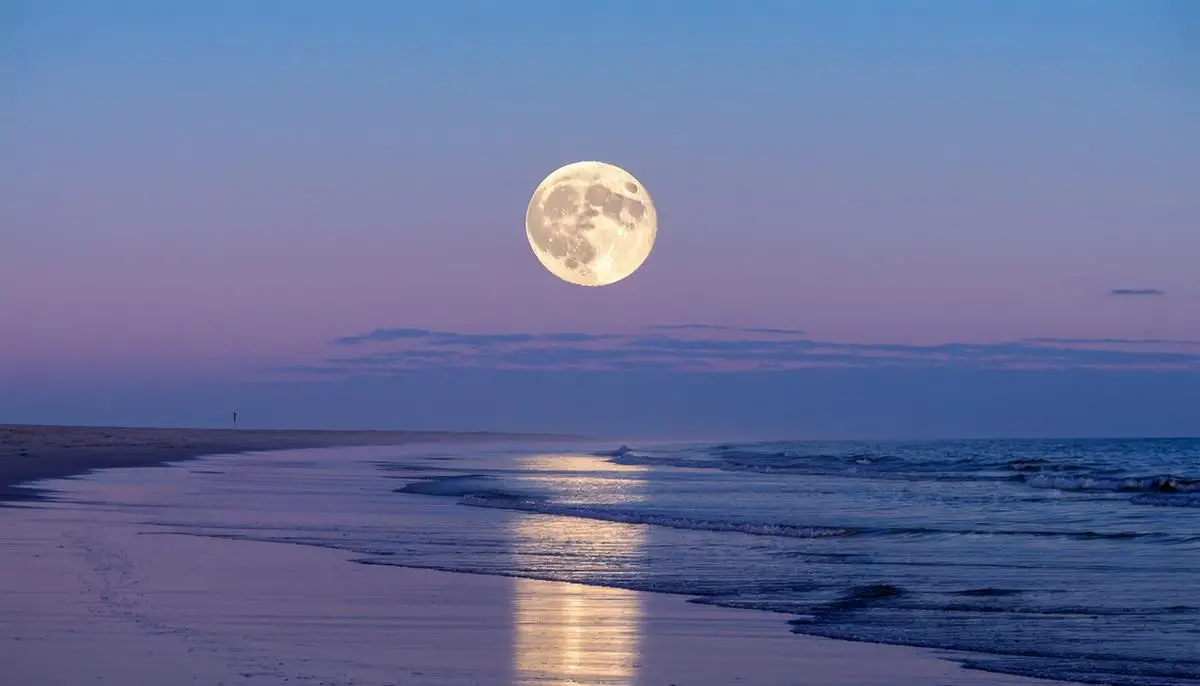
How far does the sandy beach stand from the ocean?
0.92 m

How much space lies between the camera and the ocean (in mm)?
12641

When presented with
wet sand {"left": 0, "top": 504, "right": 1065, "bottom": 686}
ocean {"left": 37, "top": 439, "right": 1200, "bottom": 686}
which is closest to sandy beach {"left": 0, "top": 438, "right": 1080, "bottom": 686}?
wet sand {"left": 0, "top": 504, "right": 1065, "bottom": 686}

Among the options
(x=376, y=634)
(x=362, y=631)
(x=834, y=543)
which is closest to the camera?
(x=376, y=634)

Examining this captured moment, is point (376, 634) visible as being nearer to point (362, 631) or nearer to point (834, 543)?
point (362, 631)

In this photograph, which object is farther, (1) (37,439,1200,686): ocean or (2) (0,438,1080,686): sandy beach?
(1) (37,439,1200,686): ocean

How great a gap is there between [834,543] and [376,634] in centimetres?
1140

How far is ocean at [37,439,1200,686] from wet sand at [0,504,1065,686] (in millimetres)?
923

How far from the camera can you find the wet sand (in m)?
9.94

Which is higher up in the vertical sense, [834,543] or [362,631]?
[362,631]

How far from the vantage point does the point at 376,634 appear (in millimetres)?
11609

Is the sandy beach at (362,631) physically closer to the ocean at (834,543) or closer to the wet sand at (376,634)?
the wet sand at (376,634)

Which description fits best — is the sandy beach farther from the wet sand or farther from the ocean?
the ocean

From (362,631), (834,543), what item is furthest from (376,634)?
(834,543)

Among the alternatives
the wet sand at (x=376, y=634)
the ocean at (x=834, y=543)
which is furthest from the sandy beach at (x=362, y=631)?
the ocean at (x=834, y=543)
